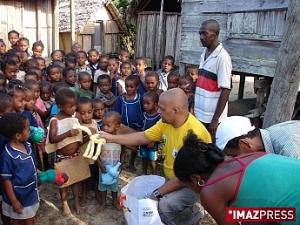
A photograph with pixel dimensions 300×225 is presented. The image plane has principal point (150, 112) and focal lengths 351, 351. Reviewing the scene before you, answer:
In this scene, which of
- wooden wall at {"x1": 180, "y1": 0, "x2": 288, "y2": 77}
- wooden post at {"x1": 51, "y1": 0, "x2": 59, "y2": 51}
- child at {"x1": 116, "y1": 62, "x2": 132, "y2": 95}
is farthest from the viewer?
wooden post at {"x1": 51, "y1": 0, "x2": 59, "y2": 51}

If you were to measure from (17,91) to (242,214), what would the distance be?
2842mm

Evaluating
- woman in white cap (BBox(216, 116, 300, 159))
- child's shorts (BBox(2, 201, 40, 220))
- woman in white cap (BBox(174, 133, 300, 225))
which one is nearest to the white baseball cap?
woman in white cap (BBox(216, 116, 300, 159))

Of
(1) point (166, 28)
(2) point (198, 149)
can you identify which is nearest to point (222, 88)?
(2) point (198, 149)

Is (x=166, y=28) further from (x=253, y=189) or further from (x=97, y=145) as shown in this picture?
(x=253, y=189)

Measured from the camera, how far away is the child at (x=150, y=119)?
436 cm

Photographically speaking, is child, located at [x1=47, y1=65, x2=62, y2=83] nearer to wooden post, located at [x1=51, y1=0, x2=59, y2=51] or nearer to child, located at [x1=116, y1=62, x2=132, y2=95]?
child, located at [x1=116, y1=62, x2=132, y2=95]

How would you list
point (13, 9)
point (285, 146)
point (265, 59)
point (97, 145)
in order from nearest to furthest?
point (285, 146), point (97, 145), point (265, 59), point (13, 9)

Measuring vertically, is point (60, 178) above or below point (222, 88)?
below

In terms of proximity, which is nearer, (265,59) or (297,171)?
(297,171)

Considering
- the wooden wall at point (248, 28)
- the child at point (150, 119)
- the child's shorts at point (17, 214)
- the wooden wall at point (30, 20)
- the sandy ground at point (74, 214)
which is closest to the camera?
the child's shorts at point (17, 214)

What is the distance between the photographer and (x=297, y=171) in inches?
76.5

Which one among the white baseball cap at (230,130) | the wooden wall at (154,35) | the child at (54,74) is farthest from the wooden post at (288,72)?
the wooden wall at (154,35)

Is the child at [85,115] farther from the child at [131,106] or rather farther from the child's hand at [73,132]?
the child at [131,106]

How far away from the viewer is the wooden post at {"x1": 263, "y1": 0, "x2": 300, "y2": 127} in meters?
3.29
